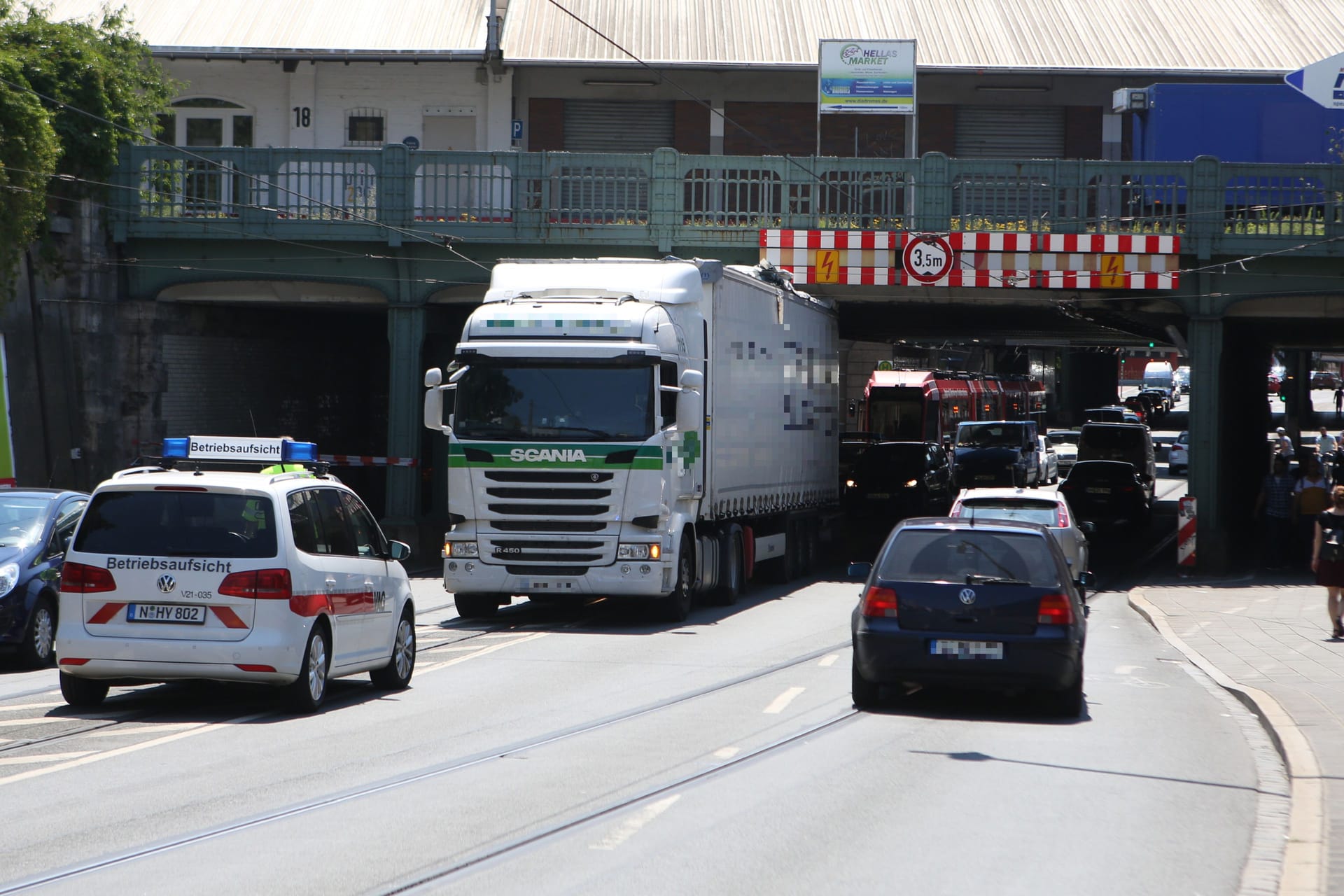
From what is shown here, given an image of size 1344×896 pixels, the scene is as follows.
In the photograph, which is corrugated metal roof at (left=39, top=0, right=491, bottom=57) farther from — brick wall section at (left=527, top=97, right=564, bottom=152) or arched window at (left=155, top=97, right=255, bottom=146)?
brick wall section at (left=527, top=97, right=564, bottom=152)

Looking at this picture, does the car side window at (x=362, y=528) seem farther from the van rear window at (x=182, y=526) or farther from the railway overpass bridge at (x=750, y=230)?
the railway overpass bridge at (x=750, y=230)

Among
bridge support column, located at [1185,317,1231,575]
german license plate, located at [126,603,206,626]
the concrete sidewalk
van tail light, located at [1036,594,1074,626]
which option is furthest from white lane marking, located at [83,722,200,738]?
→ bridge support column, located at [1185,317,1231,575]

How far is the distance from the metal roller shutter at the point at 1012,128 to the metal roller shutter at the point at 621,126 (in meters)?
6.98

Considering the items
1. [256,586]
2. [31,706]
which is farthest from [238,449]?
[31,706]

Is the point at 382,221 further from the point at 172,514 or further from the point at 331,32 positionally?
the point at 172,514

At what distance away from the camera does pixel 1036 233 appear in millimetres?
24953

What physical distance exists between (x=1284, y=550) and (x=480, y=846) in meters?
24.8

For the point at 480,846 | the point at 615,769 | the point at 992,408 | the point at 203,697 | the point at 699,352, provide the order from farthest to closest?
the point at 992,408 < the point at 699,352 < the point at 203,697 < the point at 615,769 < the point at 480,846

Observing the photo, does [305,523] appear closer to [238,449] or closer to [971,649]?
[238,449]

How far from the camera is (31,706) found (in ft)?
37.6

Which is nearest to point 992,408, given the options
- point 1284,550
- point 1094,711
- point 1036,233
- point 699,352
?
point 1284,550

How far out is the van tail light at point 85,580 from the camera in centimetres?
1075

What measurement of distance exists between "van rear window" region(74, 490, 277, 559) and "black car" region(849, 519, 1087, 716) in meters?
4.34

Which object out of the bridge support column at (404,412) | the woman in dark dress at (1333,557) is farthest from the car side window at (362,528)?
the bridge support column at (404,412)
